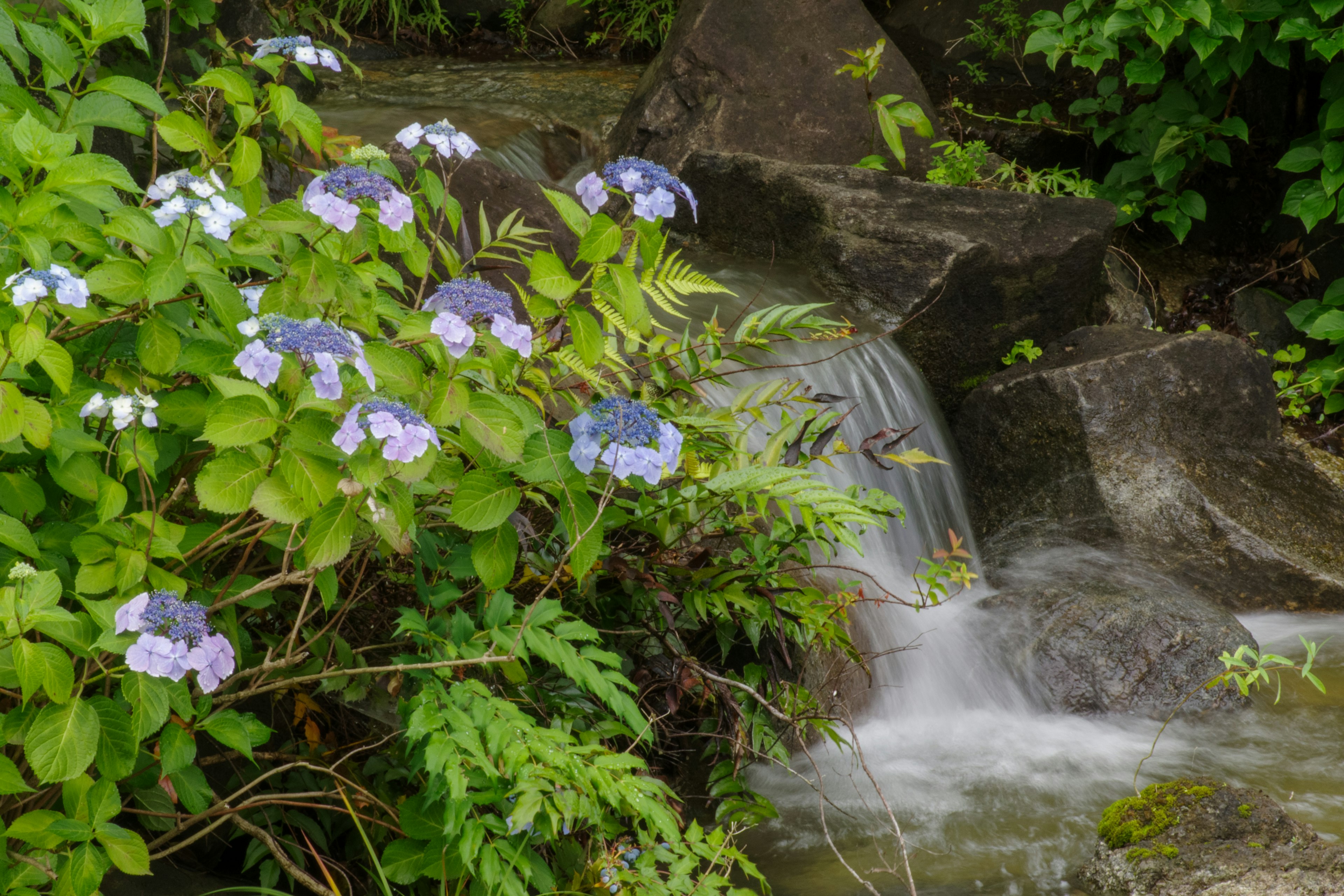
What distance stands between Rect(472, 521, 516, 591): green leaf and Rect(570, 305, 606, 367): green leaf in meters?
0.29

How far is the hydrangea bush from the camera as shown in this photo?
1.32 m

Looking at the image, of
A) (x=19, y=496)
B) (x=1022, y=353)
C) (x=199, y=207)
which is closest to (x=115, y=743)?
(x=19, y=496)

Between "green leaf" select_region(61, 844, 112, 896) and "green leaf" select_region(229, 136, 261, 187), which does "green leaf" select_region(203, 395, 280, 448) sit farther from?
"green leaf" select_region(61, 844, 112, 896)

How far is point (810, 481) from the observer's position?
198 centimetres

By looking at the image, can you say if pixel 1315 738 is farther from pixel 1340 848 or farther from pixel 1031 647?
pixel 1340 848

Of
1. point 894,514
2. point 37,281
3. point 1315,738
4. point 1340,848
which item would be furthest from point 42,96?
point 1315,738

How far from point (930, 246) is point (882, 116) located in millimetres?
1122

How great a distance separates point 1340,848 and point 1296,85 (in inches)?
200

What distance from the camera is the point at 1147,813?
249cm

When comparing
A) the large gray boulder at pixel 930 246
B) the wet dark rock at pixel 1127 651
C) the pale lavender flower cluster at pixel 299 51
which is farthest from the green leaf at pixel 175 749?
the large gray boulder at pixel 930 246

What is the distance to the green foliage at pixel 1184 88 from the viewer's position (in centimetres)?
494

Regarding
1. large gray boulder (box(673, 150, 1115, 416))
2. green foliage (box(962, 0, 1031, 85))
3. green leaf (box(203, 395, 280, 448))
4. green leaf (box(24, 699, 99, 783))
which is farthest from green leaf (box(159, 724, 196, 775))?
green foliage (box(962, 0, 1031, 85))

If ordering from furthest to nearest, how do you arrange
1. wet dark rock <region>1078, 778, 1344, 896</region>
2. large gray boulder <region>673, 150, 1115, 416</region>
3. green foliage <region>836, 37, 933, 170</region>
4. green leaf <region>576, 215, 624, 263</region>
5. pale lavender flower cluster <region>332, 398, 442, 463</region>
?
green foliage <region>836, 37, 933, 170</region> < large gray boulder <region>673, 150, 1115, 416</region> < wet dark rock <region>1078, 778, 1344, 896</region> < green leaf <region>576, 215, 624, 263</region> < pale lavender flower cluster <region>332, 398, 442, 463</region>

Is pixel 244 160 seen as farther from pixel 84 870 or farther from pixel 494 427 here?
pixel 84 870
